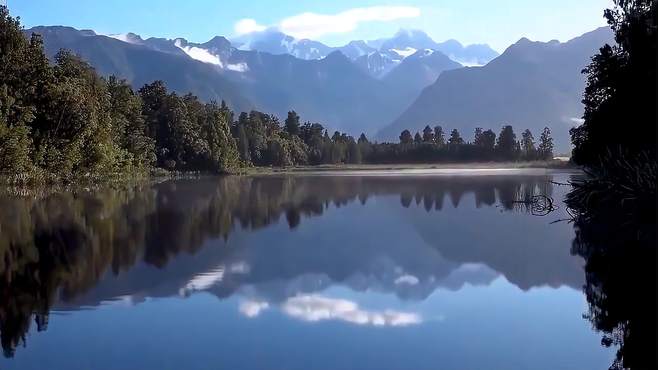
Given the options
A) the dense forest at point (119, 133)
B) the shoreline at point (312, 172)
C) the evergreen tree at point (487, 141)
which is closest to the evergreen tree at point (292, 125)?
the dense forest at point (119, 133)

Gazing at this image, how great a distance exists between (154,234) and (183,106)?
56205mm

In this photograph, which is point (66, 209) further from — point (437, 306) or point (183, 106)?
point (183, 106)

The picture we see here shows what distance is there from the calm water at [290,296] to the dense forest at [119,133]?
74.8ft

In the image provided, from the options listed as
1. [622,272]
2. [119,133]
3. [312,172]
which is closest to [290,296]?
[622,272]

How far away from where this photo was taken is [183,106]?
2906 inches

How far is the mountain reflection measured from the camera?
11.0 metres

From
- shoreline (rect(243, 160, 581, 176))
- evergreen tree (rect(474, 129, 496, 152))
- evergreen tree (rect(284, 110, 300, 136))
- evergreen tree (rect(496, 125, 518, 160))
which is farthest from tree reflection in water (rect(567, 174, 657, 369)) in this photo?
evergreen tree (rect(284, 110, 300, 136))

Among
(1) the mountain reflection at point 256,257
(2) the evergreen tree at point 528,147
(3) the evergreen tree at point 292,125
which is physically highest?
(3) the evergreen tree at point 292,125

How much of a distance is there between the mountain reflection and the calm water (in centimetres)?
6

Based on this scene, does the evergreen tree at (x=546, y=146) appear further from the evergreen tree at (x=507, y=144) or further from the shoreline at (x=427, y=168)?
the evergreen tree at (x=507, y=144)

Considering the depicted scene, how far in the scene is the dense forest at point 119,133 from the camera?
1726 inches

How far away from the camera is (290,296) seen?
11.4m

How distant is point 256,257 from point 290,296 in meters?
4.54

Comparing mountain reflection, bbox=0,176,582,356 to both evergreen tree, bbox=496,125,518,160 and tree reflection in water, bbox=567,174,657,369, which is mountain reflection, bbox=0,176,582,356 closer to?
tree reflection in water, bbox=567,174,657,369
